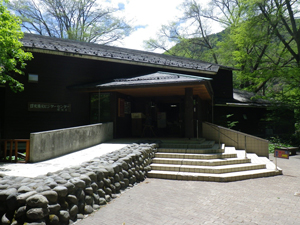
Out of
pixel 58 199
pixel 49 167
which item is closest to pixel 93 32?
pixel 49 167

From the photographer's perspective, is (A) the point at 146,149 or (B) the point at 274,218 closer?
(B) the point at 274,218

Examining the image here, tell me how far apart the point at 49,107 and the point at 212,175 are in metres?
7.59

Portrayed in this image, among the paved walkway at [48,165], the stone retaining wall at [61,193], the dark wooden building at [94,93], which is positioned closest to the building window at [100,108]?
the dark wooden building at [94,93]

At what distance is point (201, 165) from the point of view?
7137mm

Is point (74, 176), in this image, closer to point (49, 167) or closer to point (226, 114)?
point (49, 167)

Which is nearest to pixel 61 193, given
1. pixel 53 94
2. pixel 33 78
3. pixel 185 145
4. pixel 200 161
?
pixel 200 161

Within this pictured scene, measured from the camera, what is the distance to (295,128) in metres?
15.9

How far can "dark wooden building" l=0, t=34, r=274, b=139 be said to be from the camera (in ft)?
31.5

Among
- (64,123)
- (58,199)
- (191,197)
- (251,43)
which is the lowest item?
(191,197)

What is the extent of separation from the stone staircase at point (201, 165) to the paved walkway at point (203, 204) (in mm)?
332

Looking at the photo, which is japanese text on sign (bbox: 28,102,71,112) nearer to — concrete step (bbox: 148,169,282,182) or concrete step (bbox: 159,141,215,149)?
concrete step (bbox: 159,141,215,149)

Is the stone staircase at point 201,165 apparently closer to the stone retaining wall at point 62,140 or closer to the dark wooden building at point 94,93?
the dark wooden building at point 94,93

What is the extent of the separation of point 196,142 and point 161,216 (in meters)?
5.05

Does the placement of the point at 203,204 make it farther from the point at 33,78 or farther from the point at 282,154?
the point at 33,78
